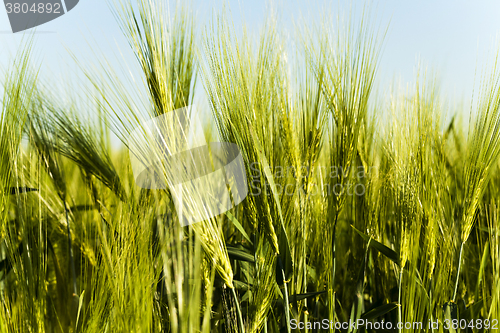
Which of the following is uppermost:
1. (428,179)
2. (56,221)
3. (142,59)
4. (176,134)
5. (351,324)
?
(142,59)

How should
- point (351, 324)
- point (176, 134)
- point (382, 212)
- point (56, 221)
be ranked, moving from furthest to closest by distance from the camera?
point (56, 221) → point (382, 212) → point (351, 324) → point (176, 134)

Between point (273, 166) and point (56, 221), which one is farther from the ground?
point (273, 166)

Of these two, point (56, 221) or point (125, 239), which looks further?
point (56, 221)

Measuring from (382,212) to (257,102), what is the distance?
1.33 ft

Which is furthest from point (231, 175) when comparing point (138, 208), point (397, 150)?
point (397, 150)

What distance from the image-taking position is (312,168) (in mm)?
503

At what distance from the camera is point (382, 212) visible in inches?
25.0

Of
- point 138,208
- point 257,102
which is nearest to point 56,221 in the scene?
point 138,208

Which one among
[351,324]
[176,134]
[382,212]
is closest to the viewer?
[176,134]

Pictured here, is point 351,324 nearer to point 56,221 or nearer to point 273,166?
point 273,166

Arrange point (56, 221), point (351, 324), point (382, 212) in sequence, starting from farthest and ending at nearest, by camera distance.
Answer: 1. point (56, 221)
2. point (382, 212)
3. point (351, 324)

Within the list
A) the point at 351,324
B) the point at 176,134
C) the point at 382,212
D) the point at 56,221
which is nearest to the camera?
the point at 176,134

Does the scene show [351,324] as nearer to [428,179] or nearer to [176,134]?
[428,179]

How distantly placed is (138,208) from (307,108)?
364 mm
